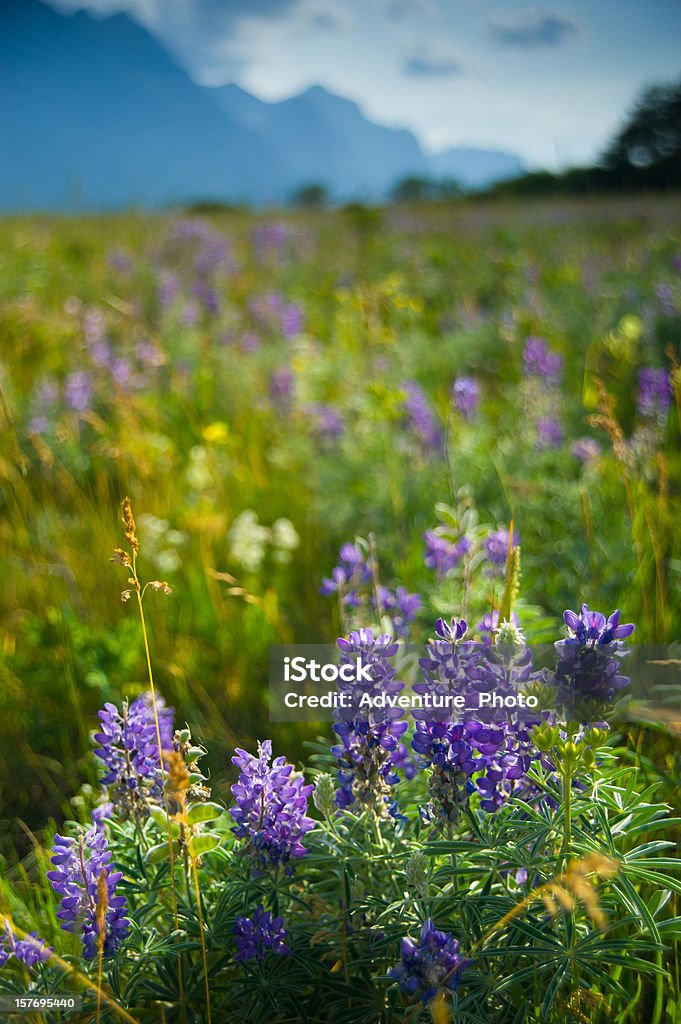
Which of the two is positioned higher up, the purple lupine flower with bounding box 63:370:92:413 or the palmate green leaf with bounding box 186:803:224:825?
the purple lupine flower with bounding box 63:370:92:413

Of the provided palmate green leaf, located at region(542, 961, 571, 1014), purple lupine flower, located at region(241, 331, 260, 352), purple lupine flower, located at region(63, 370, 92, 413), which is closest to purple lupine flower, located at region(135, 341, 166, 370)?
purple lupine flower, located at region(63, 370, 92, 413)

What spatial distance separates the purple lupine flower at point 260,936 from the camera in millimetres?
1071

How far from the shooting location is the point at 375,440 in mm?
3141

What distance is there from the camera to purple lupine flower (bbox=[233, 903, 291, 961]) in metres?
1.07

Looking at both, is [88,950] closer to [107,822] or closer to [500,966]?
[107,822]

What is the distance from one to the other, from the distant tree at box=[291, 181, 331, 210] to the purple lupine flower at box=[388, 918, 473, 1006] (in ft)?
51.5

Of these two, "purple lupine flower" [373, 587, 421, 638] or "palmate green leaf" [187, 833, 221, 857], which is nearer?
"palmate green leaf" [187, 833, 221, 857]

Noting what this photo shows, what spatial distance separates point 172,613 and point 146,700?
1257 millimetres

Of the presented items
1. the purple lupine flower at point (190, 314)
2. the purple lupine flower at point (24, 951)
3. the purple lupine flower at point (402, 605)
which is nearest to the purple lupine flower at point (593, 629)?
the purple lupine flower at point (402, 605)

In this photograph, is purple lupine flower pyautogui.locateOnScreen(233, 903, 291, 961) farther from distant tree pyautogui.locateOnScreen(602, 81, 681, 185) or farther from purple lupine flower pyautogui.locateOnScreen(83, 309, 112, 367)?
distant tree pyautogui.locateOnScreen(602, 81, 681, 185)

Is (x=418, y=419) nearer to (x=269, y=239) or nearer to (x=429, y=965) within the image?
(x=429, y=965)

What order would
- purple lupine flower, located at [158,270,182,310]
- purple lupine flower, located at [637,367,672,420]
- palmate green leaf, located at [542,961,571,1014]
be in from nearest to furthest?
palmate green leaf, located at [542,961,571,1014], purple lupine flower, located at [637,367,672,420], purple lupine flower, located at [158,270,182,310]

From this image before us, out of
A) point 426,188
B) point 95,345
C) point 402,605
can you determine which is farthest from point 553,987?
point 426,188

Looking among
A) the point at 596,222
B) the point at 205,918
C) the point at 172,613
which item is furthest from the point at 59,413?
the point at 596,222
